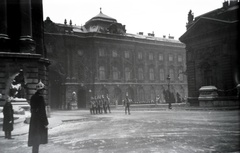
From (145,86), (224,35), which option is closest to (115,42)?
(145,86)

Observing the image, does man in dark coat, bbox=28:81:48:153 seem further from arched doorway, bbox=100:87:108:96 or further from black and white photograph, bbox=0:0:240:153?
arched doorway, bbox=100:87:108:96

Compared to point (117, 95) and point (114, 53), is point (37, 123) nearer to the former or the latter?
point (117, 95)

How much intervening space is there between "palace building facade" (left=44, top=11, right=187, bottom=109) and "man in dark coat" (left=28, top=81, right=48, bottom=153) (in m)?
35.3

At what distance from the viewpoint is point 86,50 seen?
4875 centimetres

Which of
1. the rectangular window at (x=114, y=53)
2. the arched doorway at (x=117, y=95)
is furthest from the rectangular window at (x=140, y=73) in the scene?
the rectangular window at (x=114, y=53)

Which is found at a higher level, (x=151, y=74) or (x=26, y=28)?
(x=26, y=28)

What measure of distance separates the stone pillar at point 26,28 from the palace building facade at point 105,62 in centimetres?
2633

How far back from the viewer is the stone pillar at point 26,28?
18.4 m

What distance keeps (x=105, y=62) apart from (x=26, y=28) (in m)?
31.4

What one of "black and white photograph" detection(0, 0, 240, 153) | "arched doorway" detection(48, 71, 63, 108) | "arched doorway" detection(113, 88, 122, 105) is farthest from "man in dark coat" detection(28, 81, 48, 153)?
"arched doorway" detection(113, 88, 122, 105)

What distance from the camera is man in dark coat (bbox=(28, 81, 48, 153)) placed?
6880mm

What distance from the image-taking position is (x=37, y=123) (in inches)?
277

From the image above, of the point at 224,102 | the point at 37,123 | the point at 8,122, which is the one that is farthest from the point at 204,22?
the point at 37,123

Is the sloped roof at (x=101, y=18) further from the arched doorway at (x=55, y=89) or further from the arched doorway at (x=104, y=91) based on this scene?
the arched doorway at (x=104, y=91)
